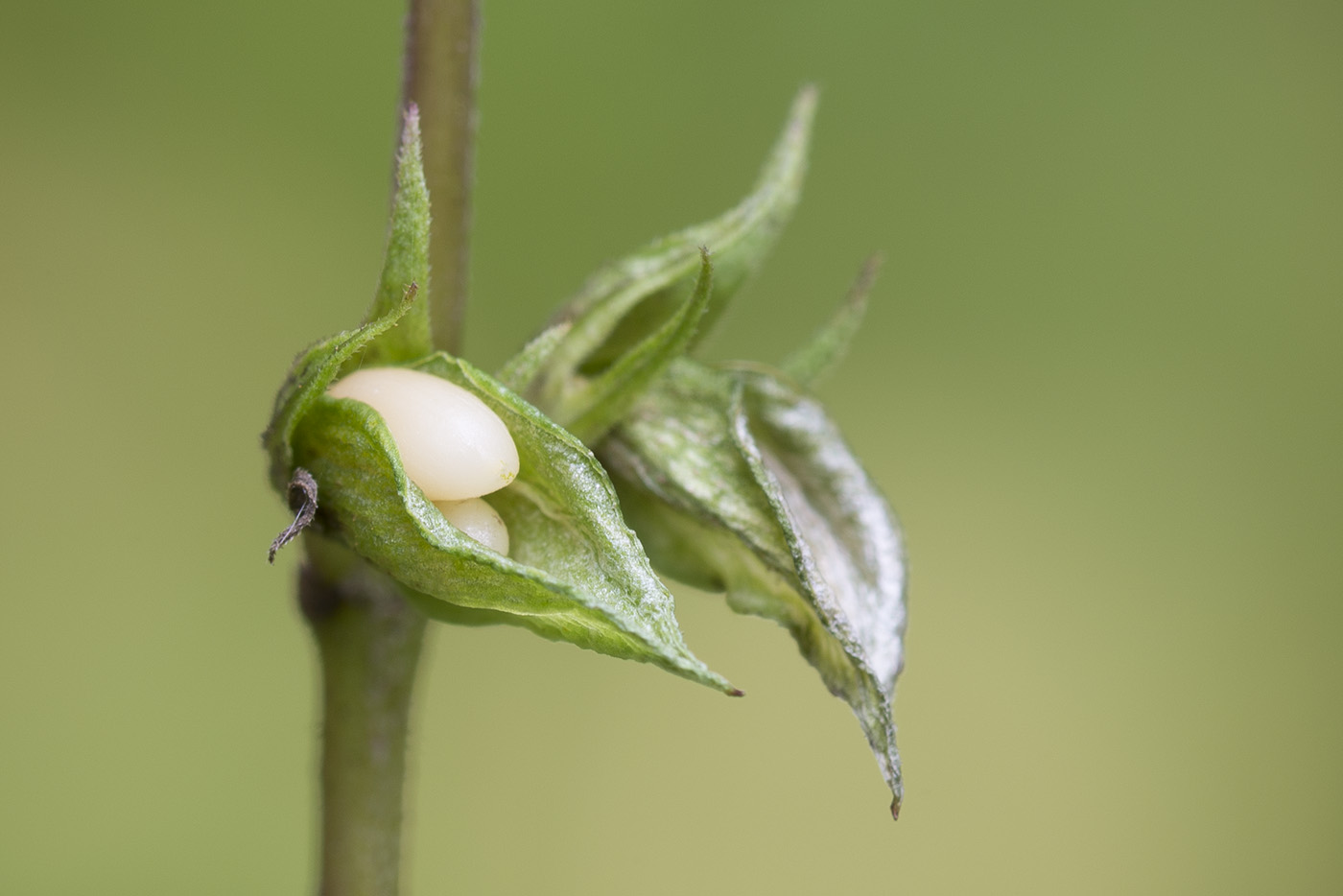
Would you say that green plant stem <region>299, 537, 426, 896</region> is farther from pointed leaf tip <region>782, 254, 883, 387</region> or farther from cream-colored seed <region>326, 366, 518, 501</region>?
pointed leaf tip <region>782, 254, 883, 387</region>

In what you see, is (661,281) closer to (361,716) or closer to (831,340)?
(831,340)

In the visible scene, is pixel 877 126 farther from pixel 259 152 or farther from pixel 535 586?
pixel 535 586

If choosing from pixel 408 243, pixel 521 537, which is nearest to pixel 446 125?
pixel 408 243

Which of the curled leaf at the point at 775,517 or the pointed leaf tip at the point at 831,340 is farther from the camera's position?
the pointed leaf tip at the point at 831,340

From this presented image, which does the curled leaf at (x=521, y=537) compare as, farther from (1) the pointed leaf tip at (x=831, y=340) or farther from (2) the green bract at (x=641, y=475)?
(1) the pointed leaf tip at (x=831, y=340)

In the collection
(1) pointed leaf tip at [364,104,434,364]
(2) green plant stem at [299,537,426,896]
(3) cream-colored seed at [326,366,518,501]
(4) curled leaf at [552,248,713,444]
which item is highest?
(1) pointed leaf tip at [364,104,434,364]

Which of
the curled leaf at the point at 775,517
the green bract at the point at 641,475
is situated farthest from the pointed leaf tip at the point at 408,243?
the curled leaf at the point at 775,517

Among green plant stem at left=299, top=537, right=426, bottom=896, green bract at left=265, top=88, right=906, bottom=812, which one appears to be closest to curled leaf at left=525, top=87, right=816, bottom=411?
green bract at left=265, top=88, right=906, bottom=812
